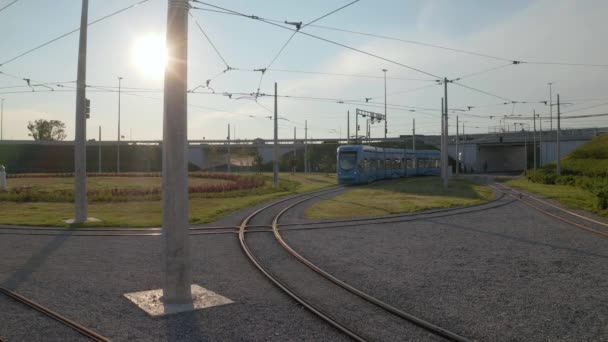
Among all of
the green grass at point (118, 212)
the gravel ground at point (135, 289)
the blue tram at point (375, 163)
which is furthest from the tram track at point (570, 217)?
the blue tram at point (375, 163)

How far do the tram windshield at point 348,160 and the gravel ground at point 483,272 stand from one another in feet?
74.7

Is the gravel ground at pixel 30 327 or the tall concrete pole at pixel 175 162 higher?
the tall concrete pole at pixel 175 162

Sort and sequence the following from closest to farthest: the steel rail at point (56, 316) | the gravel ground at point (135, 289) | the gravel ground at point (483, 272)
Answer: the steel rail at point (56, 316), the gravel ground at point (135, 289), the gravel ground at point (483, 272)

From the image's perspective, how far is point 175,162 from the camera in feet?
27.8

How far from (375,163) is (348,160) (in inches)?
164

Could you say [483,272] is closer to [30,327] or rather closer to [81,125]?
[30,327]

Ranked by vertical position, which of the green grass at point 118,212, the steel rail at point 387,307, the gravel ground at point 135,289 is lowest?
the gravel ground at point 135,289

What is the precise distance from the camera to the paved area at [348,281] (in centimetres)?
693

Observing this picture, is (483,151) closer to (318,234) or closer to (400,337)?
(318,234)

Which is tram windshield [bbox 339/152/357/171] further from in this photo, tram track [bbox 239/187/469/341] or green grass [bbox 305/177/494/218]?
tram track [bbox 239/187/469/341]

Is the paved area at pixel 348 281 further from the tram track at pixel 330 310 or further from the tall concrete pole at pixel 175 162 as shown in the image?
the tall concrete pole at pixel 175 162

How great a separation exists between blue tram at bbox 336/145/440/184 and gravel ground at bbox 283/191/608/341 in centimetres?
2274

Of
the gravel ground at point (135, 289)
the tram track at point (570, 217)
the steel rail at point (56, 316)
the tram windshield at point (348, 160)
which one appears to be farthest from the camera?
the tram windshield at point (348, 160)

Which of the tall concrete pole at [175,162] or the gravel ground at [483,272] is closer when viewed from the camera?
the gravel ground at [483,272]
